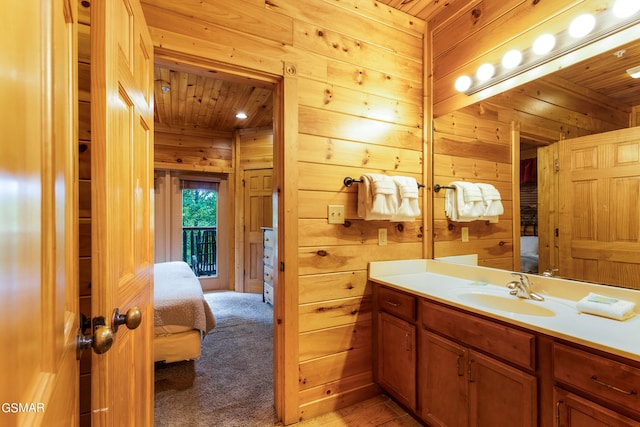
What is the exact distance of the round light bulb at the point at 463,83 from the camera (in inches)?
76.9

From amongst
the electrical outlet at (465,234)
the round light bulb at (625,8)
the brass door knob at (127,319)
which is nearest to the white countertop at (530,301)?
the electrical outlet at (465,234)

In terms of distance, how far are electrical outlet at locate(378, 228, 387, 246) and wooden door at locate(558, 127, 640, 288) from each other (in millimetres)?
984

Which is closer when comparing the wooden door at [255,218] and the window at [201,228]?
the wooden door at [255,218]

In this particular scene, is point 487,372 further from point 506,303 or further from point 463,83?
point 463,83

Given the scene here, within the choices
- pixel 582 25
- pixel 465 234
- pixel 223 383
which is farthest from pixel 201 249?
pixel 582 25

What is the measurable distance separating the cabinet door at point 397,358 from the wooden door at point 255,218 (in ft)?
10.5

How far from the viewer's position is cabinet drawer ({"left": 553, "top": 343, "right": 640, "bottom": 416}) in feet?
2.89

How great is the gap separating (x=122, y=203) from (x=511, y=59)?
209cm

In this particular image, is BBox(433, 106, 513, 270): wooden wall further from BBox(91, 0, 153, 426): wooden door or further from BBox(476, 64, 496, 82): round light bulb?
BBox(91, 0, 153, 426): wooden door

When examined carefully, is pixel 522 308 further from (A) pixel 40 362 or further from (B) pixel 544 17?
(A) pixel 40 362

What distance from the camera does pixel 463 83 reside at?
1979mm

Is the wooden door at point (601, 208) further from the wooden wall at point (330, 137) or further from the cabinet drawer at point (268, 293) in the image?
the cabinet drawer at point (268, 293)

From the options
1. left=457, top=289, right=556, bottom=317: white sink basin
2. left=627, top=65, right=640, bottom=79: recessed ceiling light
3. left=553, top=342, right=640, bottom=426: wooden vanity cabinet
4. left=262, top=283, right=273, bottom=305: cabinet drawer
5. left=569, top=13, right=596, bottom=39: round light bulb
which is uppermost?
left=569, top=13, right=596, bottom=39: round light bulb

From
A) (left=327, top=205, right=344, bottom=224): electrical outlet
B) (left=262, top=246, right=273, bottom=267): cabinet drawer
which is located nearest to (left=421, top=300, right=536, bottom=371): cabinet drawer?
(left=327, top=205, right=344, bottom=224): electrical outlet
